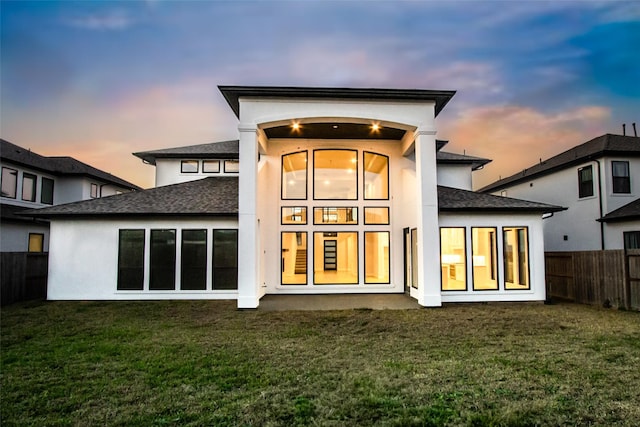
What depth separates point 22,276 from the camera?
11.9m

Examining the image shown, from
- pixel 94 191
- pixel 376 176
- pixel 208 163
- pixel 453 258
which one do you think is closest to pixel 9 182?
pixel 94 191

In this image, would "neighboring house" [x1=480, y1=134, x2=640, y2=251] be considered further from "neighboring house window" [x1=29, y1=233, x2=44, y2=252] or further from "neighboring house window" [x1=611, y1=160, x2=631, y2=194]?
"neighboring house window" [x1=29, y1=233, x2=44, y2=252]

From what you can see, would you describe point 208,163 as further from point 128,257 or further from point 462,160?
point 462,160

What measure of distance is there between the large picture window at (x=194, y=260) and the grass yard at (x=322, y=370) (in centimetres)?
292

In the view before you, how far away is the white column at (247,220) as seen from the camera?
405 inches

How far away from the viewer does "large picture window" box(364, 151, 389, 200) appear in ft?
44.8

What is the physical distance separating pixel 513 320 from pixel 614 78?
1455 centimetres

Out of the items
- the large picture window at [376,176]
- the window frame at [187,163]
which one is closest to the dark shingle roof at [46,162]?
the window frame at [187,163]

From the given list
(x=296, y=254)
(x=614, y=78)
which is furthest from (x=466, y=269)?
(x=614, y=78)

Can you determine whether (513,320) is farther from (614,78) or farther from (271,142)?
(614,78)

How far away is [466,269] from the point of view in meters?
11.5

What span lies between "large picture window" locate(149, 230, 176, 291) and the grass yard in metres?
2.92

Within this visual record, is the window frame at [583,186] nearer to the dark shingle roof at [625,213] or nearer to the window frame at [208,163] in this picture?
the dark shingle roof at [625,213]

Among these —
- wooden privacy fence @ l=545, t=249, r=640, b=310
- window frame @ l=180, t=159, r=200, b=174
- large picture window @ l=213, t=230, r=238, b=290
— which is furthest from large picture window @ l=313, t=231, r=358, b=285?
wooden privacy fence @ l=545, t=249, r=640, b=310
